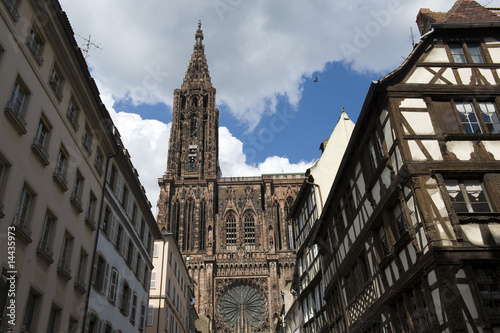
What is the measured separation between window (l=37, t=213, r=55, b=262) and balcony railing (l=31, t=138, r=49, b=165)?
1.56 metres

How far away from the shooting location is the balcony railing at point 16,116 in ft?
34.8

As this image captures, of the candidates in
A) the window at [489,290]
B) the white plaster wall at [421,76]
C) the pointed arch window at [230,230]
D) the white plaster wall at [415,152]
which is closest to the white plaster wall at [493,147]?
the white plaster wall at [415,152]

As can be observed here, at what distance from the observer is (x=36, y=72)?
480 inches

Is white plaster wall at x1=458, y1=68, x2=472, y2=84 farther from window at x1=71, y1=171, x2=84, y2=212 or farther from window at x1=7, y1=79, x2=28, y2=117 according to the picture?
window at x1=71, y1=171, x2=84, y2=212

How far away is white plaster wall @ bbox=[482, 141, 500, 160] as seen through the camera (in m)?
12.2

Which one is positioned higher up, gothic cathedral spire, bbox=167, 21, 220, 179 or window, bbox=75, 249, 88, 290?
gothic cathedral spire, bbox=167, 21, 220, 179

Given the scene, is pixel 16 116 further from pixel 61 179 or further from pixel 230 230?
pixel 230 230

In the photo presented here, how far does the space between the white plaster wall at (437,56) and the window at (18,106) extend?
1127 cm

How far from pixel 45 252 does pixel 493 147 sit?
1198 cm

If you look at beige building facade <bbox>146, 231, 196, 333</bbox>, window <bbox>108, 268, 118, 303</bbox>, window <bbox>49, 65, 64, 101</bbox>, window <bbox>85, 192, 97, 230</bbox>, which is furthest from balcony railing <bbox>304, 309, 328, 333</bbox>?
window <bbox>49, 65, 64, 101</bbox>

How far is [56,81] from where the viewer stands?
45.5 ft

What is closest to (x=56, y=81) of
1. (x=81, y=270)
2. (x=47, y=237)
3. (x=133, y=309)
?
(x=47, y=237)

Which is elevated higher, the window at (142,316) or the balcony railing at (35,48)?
the balcony railing at (35,48)

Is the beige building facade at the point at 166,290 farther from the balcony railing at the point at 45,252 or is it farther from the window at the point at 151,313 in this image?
the balcony railing at the point at 45,252
